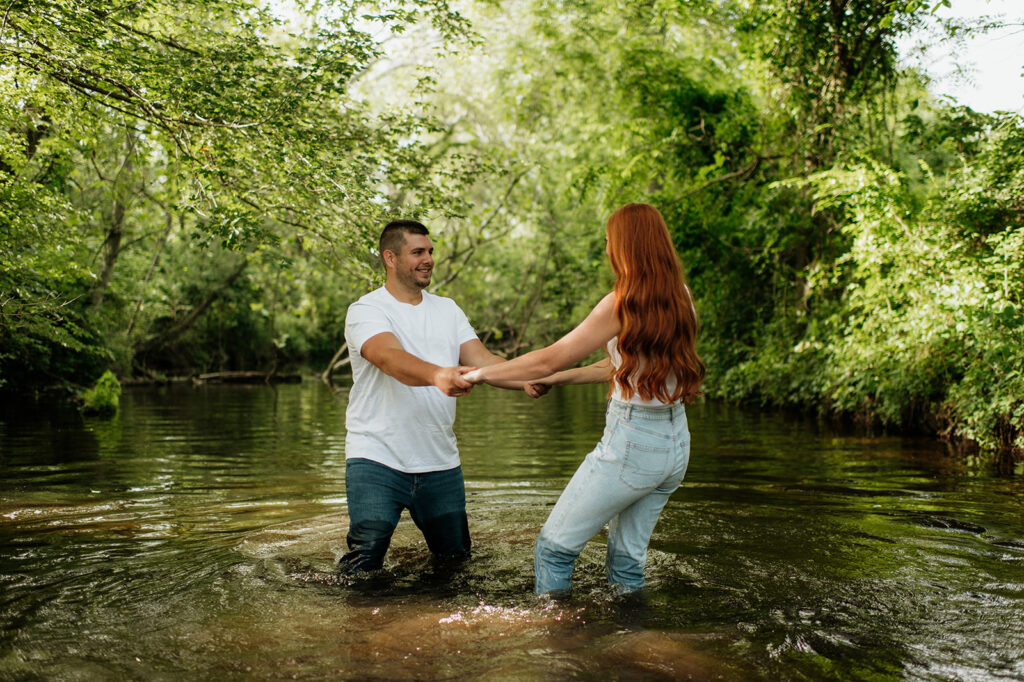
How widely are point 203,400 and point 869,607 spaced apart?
22.2m

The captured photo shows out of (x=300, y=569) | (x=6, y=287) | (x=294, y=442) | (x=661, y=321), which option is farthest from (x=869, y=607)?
(x=6, y=287)

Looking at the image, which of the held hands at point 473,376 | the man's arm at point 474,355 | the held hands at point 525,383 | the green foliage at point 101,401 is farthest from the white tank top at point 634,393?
the green foliage at point 101,401

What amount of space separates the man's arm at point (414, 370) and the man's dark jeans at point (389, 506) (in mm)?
571

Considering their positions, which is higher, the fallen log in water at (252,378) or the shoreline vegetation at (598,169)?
the shoreline vegetation at (598,169)

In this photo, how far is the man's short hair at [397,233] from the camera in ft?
15.6

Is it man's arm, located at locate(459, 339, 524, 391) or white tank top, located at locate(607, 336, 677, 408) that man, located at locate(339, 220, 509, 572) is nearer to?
man's arm, located at locate(459, 339, 524, 391)

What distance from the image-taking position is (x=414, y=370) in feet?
14.1

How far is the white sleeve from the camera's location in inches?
177

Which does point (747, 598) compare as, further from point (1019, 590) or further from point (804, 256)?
point (804, 256)

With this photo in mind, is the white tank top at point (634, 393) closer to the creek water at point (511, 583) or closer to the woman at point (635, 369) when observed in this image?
the woman at point (635, 369)

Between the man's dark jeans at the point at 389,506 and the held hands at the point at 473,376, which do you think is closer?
the held hands at the point at 473,376

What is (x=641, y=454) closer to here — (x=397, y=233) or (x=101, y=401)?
(x=397, y=233)

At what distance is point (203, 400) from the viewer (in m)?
23.8

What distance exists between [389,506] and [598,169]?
15.5 m
